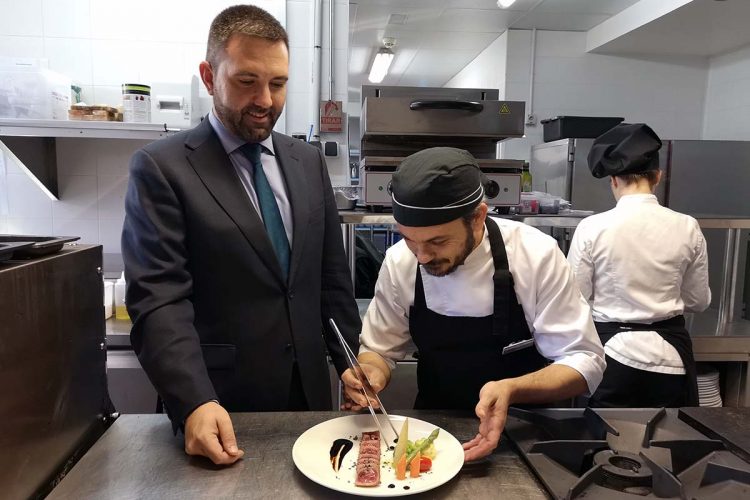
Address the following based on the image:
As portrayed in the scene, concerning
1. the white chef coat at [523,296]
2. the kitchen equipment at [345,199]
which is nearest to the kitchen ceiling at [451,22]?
the kitchen equipment at [345,199]

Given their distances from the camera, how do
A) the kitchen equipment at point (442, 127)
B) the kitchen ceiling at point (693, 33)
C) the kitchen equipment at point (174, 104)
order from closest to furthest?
the kitchen equipment at point (442, 127) → the kitchen equipment at point (174, 104) → the kitchen ceiling at point (693, 33)

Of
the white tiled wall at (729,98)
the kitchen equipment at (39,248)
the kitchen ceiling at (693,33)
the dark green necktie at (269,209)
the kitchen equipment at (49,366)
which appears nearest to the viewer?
the kitchen equipment at (49,366)

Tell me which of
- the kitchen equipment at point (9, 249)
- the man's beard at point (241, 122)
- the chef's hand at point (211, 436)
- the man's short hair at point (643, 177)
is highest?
the man's beard at point (241, 122)

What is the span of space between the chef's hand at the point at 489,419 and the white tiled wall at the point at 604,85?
455 cm

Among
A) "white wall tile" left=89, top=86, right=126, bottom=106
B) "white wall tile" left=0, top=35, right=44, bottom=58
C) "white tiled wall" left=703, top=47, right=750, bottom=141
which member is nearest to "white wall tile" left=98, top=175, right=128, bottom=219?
"white wall tile" left=89, top=86, right=126, bottom=106

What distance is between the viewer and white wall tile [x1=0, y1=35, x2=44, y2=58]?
257 centimetres

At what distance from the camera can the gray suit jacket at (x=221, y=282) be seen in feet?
3.78

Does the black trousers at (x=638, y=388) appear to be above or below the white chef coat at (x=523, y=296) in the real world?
below

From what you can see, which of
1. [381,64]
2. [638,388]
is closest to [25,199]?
[638,388]

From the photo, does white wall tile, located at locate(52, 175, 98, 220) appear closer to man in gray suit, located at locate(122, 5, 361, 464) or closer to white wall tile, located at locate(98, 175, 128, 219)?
white wall tile, located at locate(98, 175, 128, 219)

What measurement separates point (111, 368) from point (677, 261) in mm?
2292

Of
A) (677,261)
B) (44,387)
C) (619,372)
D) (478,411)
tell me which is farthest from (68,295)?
(677,261)

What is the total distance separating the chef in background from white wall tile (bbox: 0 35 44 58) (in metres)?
2.68

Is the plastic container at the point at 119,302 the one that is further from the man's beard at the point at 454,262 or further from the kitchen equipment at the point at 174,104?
the man's beard at the point at 454,262
